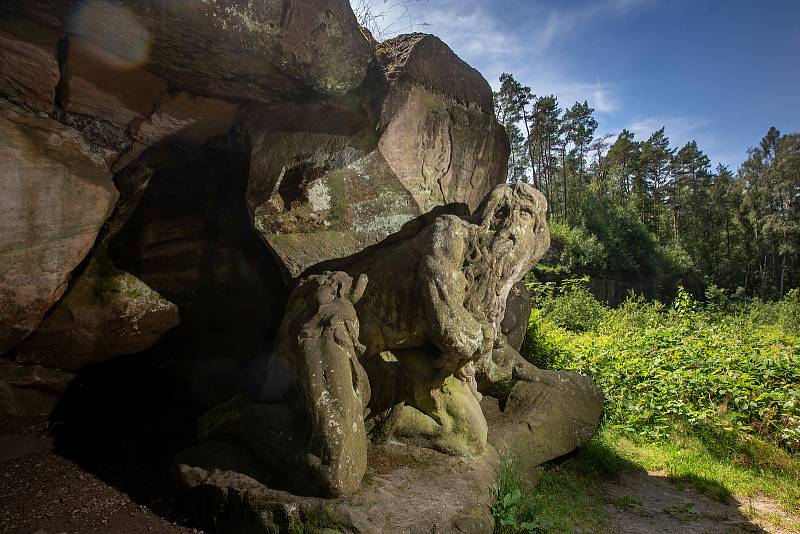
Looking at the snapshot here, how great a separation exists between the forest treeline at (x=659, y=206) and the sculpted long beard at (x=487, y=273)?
15.6m

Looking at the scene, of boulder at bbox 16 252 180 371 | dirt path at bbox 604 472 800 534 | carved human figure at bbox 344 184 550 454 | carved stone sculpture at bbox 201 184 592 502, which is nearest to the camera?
carved stone sculpture at bbox 201 184 592 502

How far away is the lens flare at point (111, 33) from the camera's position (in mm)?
2654

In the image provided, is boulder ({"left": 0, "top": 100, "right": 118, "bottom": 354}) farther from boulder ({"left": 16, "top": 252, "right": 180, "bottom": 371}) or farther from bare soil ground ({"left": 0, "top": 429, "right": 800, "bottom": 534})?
bare soil ground ({"left": 0, "top": 429, "right": 800, "bottom": 534})

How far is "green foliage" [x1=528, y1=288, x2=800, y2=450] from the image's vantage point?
4.65m

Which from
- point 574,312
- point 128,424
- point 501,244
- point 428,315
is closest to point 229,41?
point 428,315

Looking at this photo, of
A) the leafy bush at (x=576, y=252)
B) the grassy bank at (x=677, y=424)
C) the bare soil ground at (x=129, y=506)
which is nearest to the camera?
the bare soil ground at (x=129, y=506)

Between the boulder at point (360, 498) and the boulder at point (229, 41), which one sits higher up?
the boulder at point (229, 41)

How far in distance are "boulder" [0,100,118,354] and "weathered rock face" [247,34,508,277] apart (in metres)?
1.16

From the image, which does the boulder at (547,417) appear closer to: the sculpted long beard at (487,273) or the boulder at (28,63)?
the sculpted long beard at (487,273)

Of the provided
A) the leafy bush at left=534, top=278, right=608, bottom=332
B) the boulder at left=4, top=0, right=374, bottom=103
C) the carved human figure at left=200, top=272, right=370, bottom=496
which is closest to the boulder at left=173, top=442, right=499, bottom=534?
the carved human figure at left=200, top=272, right=370, bottom=496

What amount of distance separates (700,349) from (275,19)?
5825 millimetres

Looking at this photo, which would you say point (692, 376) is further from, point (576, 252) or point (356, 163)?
point (576, 252)

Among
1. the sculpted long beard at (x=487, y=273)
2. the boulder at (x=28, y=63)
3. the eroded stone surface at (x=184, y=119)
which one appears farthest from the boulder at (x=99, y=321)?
the sculpted long beard at (x=487, y=273)

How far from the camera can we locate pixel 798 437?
4.31m
